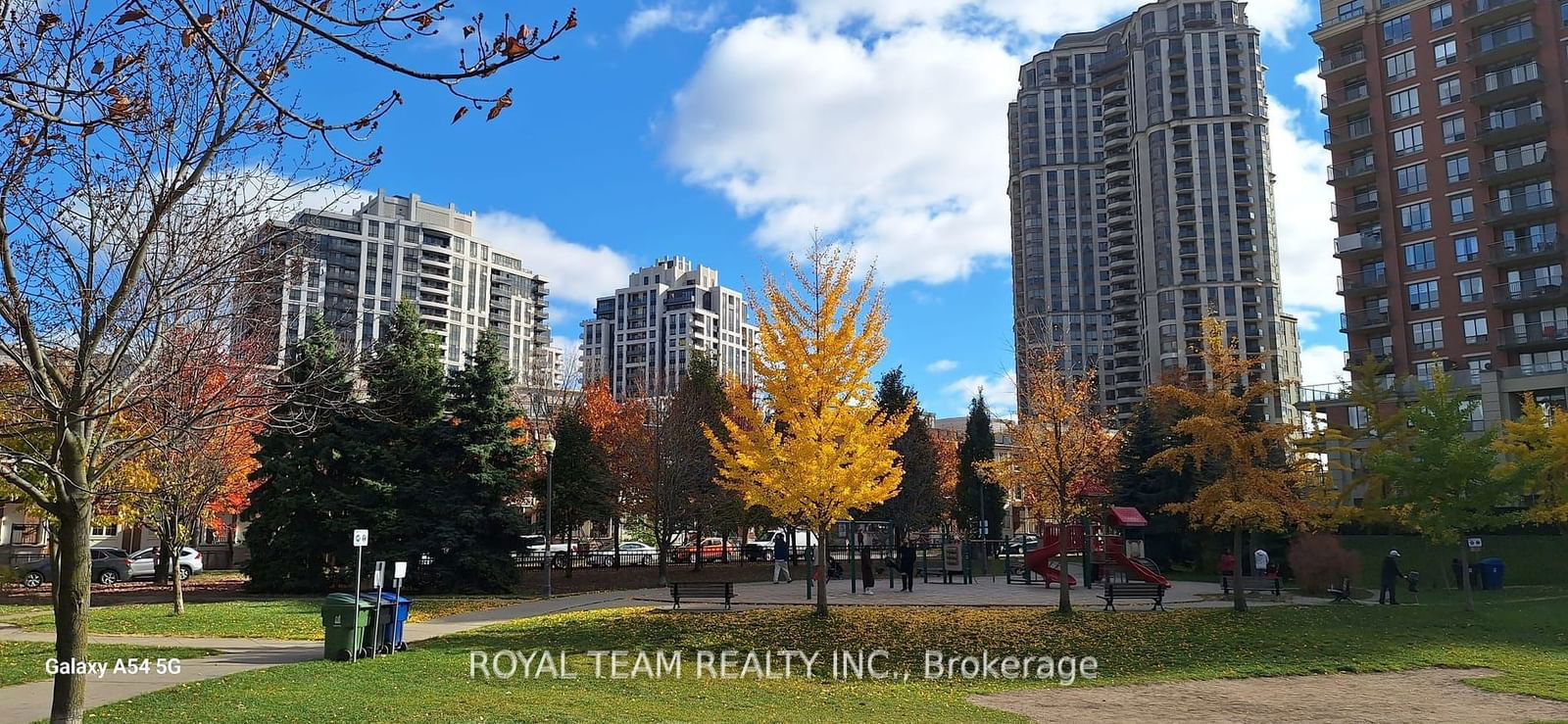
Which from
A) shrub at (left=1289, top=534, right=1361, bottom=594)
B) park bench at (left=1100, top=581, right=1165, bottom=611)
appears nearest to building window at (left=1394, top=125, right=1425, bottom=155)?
shrub at (left=1289, top=534, right=1361, bottom=594)

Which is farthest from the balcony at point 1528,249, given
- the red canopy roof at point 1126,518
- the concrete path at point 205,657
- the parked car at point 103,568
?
the parked car at point 103,568

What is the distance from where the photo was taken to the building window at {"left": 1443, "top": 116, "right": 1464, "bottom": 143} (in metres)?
56.2

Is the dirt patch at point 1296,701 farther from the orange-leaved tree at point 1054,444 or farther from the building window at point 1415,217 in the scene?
the building window at point 1415,217

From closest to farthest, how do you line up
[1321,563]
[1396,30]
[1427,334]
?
[1321,563]
[1427,334]
[1396,30]

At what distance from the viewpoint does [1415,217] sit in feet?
190

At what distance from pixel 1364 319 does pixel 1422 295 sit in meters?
3.43

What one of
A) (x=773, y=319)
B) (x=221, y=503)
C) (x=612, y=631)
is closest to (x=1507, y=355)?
(x=773, y=319)

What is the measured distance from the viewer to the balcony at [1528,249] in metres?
51.8

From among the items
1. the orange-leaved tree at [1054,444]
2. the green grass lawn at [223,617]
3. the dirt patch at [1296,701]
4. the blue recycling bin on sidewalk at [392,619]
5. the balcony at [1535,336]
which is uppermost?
the balcony at [1535,336]

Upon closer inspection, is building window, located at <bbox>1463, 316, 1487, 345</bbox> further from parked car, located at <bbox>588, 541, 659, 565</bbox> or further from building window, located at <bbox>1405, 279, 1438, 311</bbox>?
parked car, located at <bbox>588, 541, 659, 565</bbox>

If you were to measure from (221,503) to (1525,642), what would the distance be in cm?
4287

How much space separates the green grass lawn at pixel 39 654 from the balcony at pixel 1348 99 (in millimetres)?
67903

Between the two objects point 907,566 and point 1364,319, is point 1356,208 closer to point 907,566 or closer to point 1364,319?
point 1364,319

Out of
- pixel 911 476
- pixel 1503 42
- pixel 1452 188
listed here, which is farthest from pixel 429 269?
pixel 1503 42
